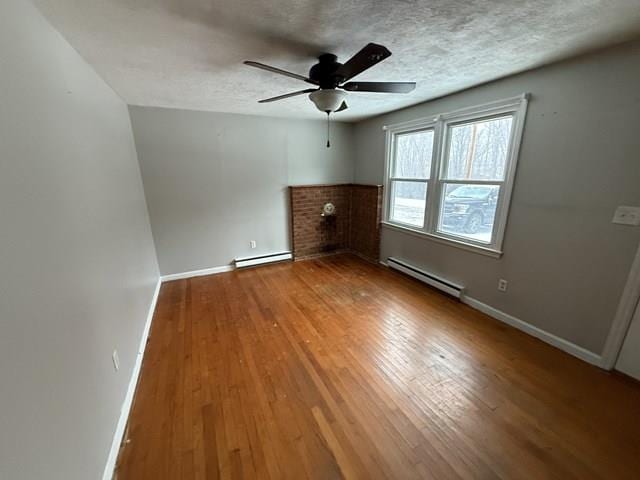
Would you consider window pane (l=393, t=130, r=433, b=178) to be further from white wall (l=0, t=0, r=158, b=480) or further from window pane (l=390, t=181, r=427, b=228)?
white wall (l=0, t=0, r=158, b=480)

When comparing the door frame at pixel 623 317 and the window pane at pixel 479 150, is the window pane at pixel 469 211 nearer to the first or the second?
the window pane at pixel 479 150

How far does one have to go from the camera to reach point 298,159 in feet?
14.0

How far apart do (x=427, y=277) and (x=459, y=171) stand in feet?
4.50

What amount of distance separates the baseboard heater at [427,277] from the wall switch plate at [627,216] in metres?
1.44

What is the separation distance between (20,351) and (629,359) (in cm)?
348

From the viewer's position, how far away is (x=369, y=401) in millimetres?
1747

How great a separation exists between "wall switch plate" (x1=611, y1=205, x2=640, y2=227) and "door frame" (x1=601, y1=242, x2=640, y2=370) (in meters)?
0.20

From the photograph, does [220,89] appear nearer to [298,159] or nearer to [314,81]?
[314,81]

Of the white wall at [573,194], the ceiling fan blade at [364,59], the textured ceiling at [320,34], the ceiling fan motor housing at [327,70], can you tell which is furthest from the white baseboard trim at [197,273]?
the white wall at [573,194]

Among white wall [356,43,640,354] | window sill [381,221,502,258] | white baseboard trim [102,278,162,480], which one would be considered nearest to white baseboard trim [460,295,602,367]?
white wall [356,43,640,354]

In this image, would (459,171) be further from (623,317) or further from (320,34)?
(320,34)

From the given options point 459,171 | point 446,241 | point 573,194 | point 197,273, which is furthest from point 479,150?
point 197,273

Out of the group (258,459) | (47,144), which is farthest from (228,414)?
(47,144)

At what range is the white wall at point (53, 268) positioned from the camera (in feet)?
2.72
